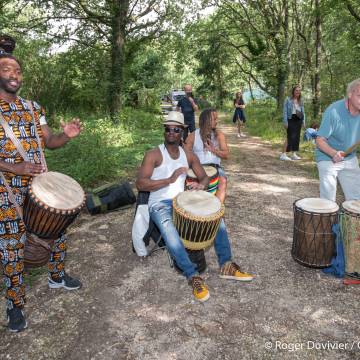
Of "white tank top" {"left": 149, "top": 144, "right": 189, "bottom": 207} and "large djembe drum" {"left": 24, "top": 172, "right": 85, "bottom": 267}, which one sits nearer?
"large djembe drum" {"left": 24, "top": 172, "right": 85, "bottom": 267}

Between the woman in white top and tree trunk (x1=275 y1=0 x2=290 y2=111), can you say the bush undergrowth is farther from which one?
tree trunk (x1=275 y1=0 x2=290 y2=111)

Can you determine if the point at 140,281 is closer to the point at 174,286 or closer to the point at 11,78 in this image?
the point at 174,286

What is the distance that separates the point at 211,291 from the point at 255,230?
1.82 m

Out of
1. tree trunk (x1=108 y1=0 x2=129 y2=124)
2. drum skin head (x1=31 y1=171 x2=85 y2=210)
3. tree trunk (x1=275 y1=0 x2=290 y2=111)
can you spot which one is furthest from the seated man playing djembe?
tree trunk (x1=275 y1=0 x2=290 y2=111)

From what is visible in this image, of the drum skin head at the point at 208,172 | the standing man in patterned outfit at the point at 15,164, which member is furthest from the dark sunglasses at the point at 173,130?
the standing man in patterned outfit at the point at 15,164

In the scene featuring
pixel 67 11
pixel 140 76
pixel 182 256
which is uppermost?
pixel 67 11

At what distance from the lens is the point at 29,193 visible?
3.02 meters

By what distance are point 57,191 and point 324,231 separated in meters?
2.89

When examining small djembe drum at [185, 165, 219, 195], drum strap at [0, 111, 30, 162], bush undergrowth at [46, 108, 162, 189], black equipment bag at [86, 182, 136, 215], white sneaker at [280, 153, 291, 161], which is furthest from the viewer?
white sneaker at [280, 153, 291, 161]

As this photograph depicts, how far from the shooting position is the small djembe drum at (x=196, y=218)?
12.1ft

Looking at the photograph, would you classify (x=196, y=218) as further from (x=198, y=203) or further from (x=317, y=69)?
(x=317, y=69)

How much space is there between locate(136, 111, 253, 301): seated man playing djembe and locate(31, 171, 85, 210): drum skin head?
0.92 m

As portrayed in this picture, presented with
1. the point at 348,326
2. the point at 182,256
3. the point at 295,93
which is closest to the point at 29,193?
the point at 182,256

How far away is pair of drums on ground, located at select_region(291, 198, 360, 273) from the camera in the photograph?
3.87 meters
